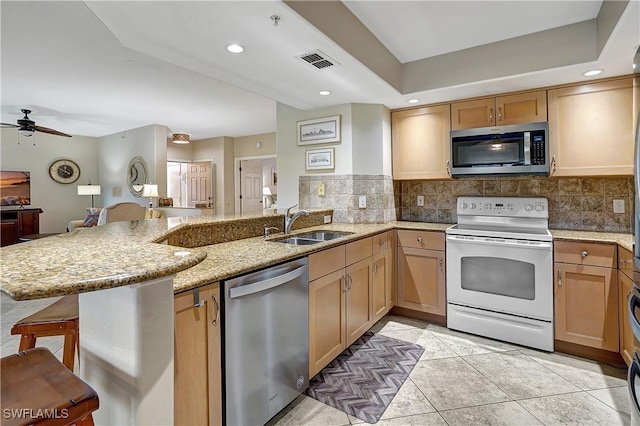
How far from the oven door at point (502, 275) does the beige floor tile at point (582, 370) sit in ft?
0.91

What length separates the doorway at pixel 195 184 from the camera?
745 cm

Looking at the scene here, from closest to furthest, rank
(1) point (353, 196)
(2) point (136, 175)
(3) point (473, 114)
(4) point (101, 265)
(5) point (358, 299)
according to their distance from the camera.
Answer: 1. (4) point (101, 265)
2. (5) point (358, 299)
3. (3) point (473, 114)
4. (1) point (353, 196)
5. (2) point (136, 175)

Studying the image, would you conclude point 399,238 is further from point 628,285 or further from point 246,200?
point 246,200

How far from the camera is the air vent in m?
2.10

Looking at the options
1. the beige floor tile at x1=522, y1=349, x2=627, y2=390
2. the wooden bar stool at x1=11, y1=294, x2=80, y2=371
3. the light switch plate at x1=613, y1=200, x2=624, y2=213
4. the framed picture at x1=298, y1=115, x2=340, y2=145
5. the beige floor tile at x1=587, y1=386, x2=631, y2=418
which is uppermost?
the framed picture at x1=298, y1=115, x2=340, y2=145

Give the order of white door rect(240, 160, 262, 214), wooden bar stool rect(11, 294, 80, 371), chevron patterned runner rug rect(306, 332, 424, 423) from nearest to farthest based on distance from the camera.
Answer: wooden bar stool rect(11, 294, 80, 371), chevron patterned runner rug rect(306, 332, 424, 423), white door rect(240, 160, 262, 214)

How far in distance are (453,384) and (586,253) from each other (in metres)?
1.34

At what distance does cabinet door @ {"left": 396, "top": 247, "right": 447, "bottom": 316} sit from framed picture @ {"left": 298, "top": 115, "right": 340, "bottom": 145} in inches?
51.7

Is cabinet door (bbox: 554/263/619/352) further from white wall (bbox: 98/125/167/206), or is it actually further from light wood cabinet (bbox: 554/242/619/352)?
white wall (bbox: 98/125/167/206)

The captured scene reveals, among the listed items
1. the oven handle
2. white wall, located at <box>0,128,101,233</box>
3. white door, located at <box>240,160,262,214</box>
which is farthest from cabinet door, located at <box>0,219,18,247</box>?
the oven handle

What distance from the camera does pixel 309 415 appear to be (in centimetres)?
181

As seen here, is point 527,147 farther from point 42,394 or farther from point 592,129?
point 42,394

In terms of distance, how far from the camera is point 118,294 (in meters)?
0.94

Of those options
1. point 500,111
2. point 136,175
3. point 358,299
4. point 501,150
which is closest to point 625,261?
point 501,150
